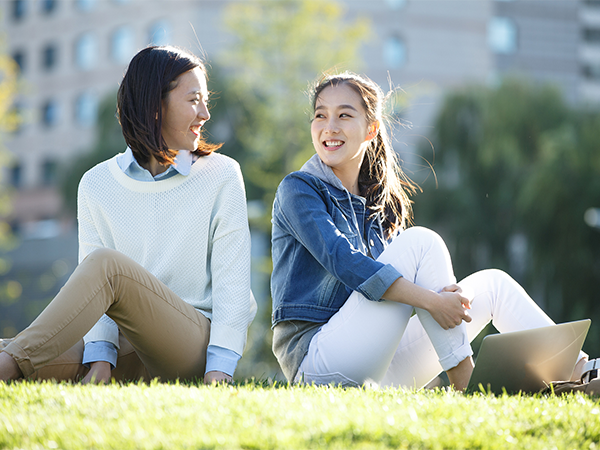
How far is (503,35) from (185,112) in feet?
118

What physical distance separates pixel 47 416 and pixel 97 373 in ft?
3.02

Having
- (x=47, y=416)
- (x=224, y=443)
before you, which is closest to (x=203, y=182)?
(x=47, y=416)

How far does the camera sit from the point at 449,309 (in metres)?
2.85

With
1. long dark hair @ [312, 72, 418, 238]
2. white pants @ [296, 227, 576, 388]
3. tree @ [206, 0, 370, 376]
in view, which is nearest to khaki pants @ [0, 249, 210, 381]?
white pants @ [296, 227, 576, 388]

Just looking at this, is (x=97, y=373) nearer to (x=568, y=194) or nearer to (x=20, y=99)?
(x=568, y=194)

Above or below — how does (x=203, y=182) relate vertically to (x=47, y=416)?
above

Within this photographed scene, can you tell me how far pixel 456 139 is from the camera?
16812 mm

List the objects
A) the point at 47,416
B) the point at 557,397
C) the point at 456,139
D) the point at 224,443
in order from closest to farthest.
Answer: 1. the point at 224,443
2. the point at 47,416
3. the point at 557,397
4. the point at 456,139

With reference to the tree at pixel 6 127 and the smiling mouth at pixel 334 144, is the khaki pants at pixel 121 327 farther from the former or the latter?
the tree at pixel 6 127

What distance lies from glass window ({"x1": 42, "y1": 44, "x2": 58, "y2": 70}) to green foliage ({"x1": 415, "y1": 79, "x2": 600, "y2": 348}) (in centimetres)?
2781

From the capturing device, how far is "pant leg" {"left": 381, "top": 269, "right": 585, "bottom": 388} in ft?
10.2

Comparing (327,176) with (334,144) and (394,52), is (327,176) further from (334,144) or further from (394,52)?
(394,52)

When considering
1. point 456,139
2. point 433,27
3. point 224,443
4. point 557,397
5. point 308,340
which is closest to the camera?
point 224,443

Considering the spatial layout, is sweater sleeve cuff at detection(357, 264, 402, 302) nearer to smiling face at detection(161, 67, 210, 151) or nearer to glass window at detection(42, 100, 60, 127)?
smiling face at detection(161, 67, 210, 151)
